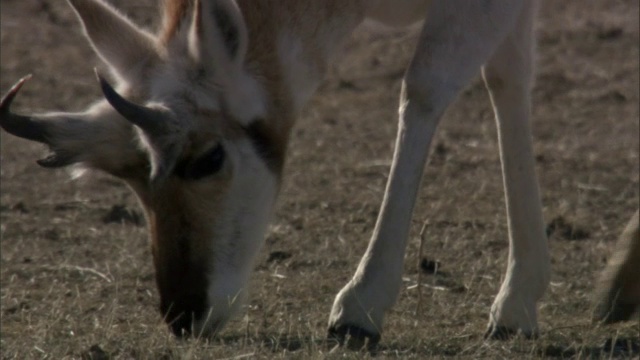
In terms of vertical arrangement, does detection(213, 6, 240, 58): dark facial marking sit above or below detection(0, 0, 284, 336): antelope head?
above

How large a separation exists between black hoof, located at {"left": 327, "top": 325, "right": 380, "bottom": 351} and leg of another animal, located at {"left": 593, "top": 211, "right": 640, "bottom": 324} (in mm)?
1088

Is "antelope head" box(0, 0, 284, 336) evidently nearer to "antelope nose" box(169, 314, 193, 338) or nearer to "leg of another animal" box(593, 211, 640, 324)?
"antelope nose" box(169, 314, 193, 338)

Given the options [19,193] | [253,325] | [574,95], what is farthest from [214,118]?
[574,95]

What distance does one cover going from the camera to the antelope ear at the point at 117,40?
6320mm

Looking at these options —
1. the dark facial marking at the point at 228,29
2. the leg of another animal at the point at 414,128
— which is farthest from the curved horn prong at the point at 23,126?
the leg of another animal at the point at 414,128

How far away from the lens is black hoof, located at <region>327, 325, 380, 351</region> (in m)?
6.25

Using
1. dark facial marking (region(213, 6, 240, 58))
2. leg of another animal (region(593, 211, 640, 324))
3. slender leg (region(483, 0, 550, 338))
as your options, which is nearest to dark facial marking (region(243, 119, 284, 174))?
dark facial marking (region(213, 6, 240, 58))

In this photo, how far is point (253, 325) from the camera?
22.4 feet

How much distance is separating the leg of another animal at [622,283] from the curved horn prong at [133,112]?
2048mm

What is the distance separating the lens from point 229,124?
623 centimetres

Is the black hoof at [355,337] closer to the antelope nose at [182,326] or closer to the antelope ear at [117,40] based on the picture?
the antelope nose at [182,326]

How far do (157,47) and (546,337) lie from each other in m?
2.01

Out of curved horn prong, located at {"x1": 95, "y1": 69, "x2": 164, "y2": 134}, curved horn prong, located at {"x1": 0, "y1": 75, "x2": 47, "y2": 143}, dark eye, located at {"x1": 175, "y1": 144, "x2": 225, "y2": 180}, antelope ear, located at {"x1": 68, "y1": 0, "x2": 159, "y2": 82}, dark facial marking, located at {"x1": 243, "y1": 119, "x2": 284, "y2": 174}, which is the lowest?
curved horn prong, located at {"x1": 0, "y1": 75, "x2": 47, "y2": 143}

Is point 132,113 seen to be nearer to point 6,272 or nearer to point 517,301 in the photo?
point 517,301
